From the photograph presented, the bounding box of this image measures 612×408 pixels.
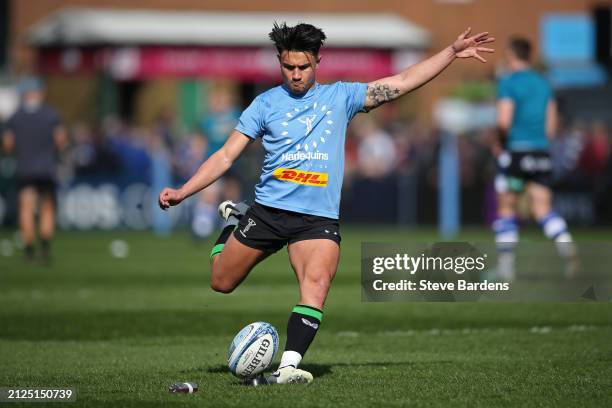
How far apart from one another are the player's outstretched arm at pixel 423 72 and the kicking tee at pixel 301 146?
10.3 inches

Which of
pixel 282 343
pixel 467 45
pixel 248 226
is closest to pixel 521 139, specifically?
pixel 282 343

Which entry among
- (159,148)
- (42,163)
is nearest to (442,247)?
(42,163)

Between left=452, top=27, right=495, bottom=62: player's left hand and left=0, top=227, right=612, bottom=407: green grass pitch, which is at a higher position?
left=452, top=27, right=495, bottom=62: player's left hand

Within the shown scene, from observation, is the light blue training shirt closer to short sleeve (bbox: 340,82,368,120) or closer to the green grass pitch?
the green grass pitch

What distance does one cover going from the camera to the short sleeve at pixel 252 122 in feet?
28.3

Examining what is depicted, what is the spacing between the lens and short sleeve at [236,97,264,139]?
8641 millimetres

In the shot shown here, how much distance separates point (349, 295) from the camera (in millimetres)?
15164

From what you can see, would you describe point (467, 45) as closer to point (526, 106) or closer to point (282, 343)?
point (282, 343)

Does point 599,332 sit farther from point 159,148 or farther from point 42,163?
point 159,148

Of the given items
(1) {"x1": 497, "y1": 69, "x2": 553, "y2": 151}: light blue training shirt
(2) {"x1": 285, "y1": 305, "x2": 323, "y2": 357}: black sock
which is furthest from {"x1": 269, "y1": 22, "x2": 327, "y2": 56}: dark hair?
(1) {"x1": 497, "y1": 69, "x2": 553, "y2": 151}: light blue training shirt

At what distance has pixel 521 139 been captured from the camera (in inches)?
616

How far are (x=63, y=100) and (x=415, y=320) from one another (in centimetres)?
3222

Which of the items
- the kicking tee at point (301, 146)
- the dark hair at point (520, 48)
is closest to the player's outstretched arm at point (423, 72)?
the kicking tee at point (301, 146)

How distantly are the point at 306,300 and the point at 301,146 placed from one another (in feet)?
3.28
